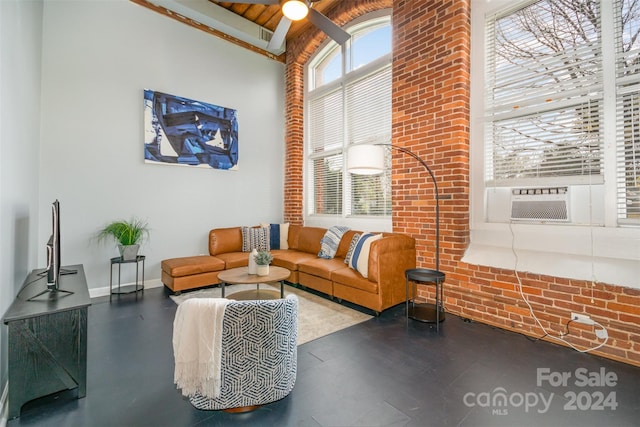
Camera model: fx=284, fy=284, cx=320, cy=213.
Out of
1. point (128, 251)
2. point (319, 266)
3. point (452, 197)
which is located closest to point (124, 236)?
point (128, 251)

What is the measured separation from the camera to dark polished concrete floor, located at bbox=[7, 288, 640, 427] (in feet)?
5.19

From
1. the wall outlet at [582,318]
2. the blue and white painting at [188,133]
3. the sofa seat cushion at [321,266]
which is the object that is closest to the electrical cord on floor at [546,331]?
Answer: the wall outlet at [582,318]

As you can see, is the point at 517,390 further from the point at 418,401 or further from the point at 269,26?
the point at 269,26

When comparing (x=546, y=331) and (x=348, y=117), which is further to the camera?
(x=348, y=117)

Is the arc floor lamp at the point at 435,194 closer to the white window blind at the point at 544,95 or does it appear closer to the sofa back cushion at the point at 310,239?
the white window blind at the point at 544,95

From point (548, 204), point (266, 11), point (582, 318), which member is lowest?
point (582, 318)

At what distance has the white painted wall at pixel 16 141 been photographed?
1.73 m

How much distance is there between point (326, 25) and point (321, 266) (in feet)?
9.17

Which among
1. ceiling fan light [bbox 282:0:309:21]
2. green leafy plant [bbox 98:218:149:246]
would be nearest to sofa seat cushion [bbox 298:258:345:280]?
green leafy plant [bbox 98:218:149:246]

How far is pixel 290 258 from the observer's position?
14.0 ft

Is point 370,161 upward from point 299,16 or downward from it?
downward

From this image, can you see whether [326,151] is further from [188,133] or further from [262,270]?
[262,270]

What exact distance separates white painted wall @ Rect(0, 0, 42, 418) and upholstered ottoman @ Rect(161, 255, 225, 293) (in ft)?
4.38

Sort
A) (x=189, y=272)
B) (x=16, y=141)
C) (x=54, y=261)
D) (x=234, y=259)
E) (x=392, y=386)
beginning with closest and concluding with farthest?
(x=392, y=386) < (x=54, y=261) < (x=16, y=141) < (x=189, y=272) < (x=234, y=259)
